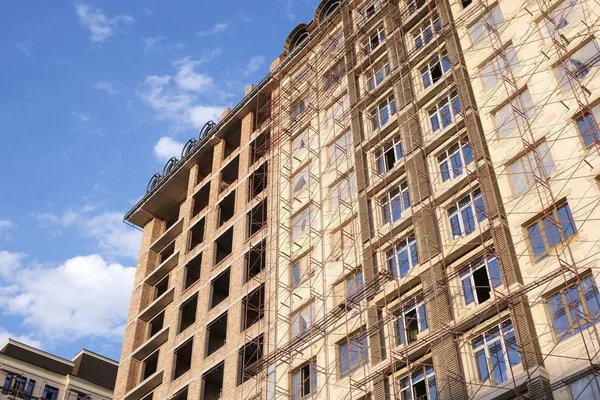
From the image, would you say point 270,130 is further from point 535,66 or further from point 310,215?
point 535,66

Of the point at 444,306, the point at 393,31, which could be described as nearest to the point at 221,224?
the point at 393,31

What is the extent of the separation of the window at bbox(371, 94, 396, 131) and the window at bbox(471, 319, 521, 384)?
15.5 meters

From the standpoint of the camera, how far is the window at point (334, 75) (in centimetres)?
4759

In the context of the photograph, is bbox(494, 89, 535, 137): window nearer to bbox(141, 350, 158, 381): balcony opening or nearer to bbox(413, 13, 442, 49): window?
bbox(413, 13, 442, 49): window

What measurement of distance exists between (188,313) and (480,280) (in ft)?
80.8

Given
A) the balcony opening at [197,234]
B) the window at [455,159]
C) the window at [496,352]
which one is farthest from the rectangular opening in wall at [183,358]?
the window at [496,352]

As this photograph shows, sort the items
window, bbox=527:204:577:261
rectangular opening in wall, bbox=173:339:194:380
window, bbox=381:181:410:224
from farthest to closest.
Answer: rectangular opening in wall, bbox=173:339:194:380
window, bbox=381:181:410:224
window, bbox=527:204:577:261

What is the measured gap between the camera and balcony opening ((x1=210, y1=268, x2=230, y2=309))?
47656 millimetres

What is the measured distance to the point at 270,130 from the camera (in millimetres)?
51500

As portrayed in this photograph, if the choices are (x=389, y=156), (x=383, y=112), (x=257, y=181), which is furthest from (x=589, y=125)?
(x=257, y=181)

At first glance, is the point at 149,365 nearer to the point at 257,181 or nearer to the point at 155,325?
the point at 155,325

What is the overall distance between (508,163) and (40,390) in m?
53.6

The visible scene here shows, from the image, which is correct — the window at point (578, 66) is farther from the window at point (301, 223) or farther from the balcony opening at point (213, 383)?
the balcony opening at point (213, 383)

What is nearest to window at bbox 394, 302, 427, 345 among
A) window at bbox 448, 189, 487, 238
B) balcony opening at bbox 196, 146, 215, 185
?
window at bbox 448, 189, 487, 238
